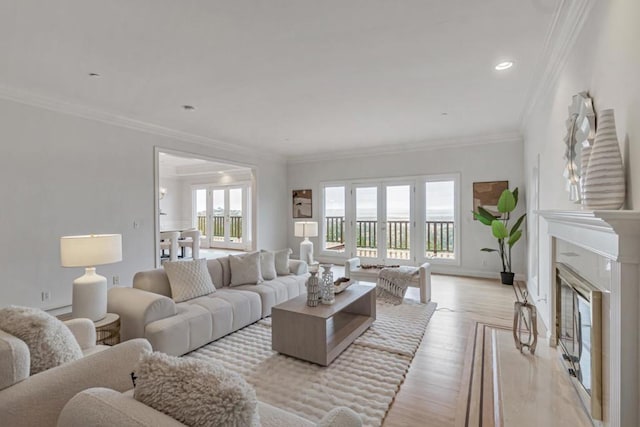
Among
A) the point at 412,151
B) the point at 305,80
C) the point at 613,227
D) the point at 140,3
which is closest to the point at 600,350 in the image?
the point at 613,227

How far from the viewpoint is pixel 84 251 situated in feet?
8.05

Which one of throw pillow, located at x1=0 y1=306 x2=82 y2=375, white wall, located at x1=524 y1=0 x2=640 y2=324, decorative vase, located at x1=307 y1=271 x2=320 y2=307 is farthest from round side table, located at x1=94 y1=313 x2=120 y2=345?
white wall, located at x1=524 y1=0 x2=640 y2=324

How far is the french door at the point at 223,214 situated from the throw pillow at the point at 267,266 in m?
5.66

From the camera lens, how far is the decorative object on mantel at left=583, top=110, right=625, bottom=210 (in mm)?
1446

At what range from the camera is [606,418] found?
1430mm

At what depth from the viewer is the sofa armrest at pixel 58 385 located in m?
1.08

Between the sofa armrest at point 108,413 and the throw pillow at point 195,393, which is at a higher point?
the throw pillow at point 195,393

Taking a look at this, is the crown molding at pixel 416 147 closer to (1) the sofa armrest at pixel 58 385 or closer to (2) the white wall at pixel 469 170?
(2) the white wall at pixel 469 170

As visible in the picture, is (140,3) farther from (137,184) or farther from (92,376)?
(137,184)

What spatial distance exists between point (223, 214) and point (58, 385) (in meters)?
9.02

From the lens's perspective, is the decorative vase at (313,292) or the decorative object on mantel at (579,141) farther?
the decorative vase at (313,292)

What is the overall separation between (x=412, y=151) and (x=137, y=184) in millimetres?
4997

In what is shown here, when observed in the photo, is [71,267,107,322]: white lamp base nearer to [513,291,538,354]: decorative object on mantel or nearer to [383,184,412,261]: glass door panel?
[513,291,538,354]: decorative object on mantel

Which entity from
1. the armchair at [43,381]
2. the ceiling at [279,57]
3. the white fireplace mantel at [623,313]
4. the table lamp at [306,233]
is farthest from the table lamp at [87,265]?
the table lamp at [306,233]
